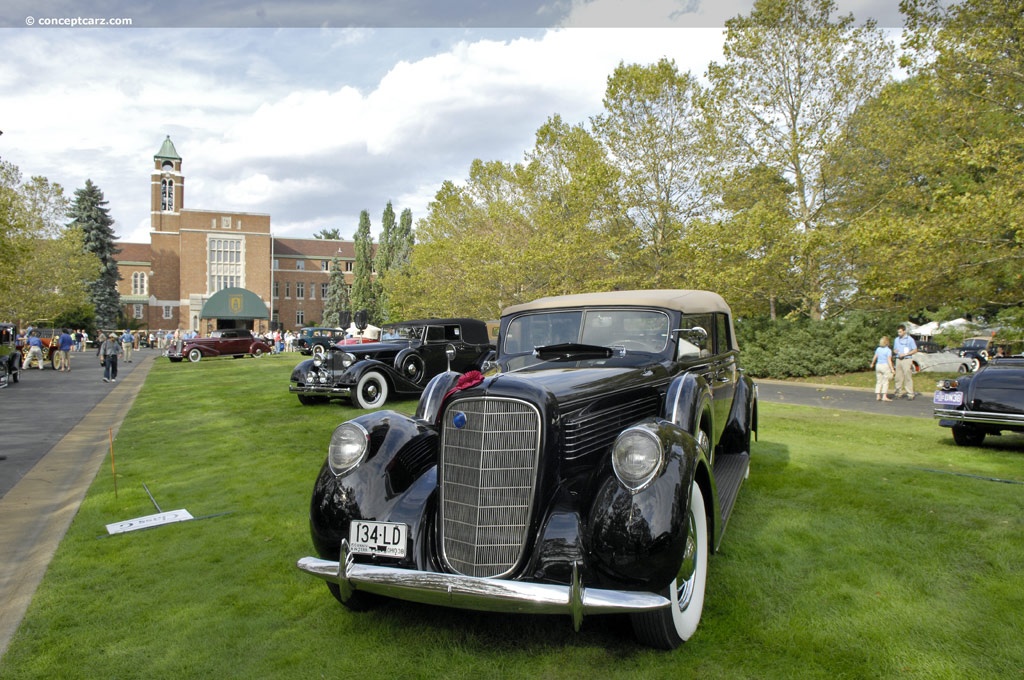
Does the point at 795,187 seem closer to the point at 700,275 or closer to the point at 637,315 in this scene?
the point at 700,275

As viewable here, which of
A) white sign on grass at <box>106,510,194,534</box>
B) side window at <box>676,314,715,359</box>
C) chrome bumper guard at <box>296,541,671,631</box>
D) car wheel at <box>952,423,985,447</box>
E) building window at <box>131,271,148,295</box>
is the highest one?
building window at <box>131,271,148,295</box>

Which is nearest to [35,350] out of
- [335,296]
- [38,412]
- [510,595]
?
[38,412]

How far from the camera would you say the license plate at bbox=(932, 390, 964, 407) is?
8312 millimetres

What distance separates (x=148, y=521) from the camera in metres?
5.34

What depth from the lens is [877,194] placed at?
22.8 metres

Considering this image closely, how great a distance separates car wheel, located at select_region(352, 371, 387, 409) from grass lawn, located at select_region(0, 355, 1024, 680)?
5.64 m

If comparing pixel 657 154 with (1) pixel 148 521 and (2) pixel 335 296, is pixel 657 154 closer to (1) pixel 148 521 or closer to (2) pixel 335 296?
(1) pixel 148 521

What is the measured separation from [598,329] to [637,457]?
2037 mm

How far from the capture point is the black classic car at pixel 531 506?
9.62 feet

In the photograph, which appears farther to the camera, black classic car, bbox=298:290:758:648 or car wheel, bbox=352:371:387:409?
car wheel, bbox=352:371:387:409

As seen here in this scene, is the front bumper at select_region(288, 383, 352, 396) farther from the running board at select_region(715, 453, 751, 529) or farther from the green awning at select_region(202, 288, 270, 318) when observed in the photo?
the green awning at select_region(202, 288, 270, 318)

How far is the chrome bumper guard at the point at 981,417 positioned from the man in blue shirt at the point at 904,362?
23.9ft

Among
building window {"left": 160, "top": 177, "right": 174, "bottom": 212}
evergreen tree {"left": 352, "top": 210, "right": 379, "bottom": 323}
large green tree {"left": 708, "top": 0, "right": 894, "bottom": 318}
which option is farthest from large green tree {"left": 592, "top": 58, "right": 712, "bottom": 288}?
building window {"left": 160, "top": 177, "right": 174, "bottom": 212}

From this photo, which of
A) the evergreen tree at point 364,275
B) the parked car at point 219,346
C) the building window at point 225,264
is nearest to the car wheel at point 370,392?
the parked car at point 219,346
